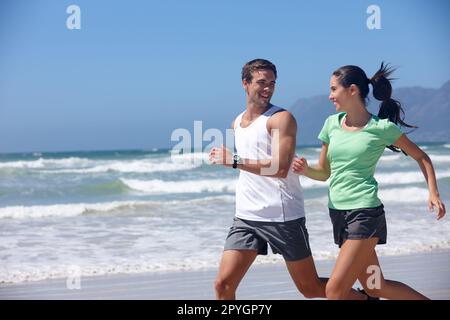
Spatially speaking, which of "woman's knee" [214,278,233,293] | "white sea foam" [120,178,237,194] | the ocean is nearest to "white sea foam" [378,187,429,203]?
the ocean

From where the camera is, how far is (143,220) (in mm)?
12211

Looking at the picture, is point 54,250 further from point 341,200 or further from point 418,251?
point 341,200

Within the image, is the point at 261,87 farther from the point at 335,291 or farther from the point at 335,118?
the point at 335,291

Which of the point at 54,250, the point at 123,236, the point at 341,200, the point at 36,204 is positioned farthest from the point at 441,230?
the point at 36,204

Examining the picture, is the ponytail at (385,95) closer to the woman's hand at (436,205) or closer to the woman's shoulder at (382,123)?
the woman's shoulder at (382,123)

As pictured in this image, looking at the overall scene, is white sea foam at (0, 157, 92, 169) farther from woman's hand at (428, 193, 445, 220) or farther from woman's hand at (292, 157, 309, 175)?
woman's hand at (428, 193, 445, 220)

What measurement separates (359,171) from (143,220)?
868 centimetres

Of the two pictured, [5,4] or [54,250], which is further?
[54,250]

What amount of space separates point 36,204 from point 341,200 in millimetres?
13425

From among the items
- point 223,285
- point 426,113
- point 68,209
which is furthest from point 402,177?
point 426,113

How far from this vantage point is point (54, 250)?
862cm

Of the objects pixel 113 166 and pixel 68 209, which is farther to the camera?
pixel 113 166

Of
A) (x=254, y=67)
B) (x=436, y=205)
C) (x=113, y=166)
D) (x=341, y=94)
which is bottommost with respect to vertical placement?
(x=113, y=166)

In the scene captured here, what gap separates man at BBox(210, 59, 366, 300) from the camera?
12.7 feet
